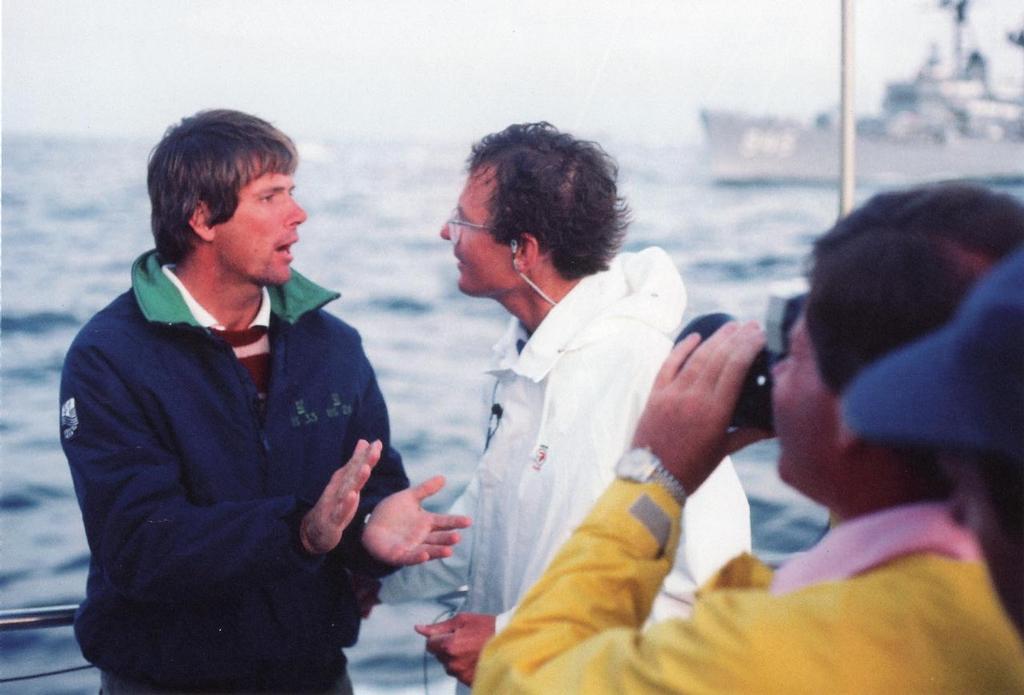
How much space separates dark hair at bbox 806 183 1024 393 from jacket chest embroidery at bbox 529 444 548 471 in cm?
116

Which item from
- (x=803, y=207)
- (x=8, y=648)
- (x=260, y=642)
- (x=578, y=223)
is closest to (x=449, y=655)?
(x=260, y=642)

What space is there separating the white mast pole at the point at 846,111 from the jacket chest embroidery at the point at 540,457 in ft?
2.32

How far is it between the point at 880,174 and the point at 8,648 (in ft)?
122

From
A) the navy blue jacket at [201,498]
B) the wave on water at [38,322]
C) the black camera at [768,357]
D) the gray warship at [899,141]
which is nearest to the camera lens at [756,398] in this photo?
the black camera at [768,357]

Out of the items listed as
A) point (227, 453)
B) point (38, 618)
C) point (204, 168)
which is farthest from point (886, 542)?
point (38, 618)

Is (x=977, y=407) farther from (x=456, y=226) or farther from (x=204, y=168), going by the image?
(x=204, y=168)

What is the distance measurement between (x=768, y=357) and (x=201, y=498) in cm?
137

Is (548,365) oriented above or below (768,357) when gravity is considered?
below

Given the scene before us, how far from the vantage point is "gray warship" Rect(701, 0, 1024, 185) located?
124ft

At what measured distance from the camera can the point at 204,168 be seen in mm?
2408

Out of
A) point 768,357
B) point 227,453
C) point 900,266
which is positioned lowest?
point 227,453

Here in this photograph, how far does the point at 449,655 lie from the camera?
6.56ft

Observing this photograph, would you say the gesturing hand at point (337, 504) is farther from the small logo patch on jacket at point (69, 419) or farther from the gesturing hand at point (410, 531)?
the small logo patch on jacket at point (69, 419)

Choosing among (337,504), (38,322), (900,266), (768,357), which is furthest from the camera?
(38,322)
